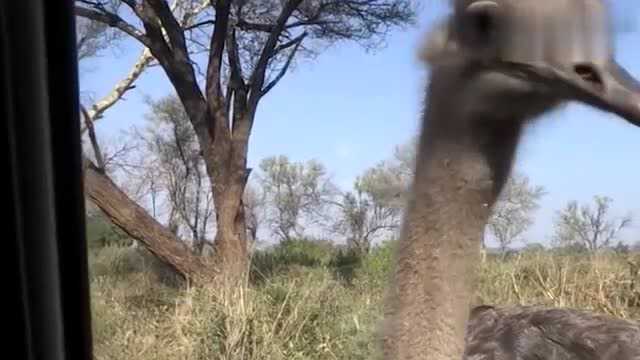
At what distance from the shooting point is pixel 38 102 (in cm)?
212

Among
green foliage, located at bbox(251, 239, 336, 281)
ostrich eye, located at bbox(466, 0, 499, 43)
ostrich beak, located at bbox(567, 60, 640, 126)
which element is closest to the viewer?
ostrich beak, located at bbox(567, 60, 640, 126)

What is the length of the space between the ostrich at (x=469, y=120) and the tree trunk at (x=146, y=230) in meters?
4.04

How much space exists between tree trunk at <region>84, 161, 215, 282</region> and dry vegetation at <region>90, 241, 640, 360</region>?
0.74 feet

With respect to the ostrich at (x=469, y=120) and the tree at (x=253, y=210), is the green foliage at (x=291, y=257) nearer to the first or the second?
the tree at (x=253, y=210)

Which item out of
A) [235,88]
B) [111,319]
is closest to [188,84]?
[235,88]

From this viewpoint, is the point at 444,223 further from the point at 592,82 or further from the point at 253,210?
the point at 253,210

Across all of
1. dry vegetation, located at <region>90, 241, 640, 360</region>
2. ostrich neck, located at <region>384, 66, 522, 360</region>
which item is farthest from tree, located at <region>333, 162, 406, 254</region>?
ostrich neck, located at <region>384, 66, 522, 360</region>

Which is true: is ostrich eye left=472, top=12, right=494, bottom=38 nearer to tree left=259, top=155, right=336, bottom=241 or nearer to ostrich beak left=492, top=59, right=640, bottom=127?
ostrich beak left=492, top=59, right=640, bottom=127

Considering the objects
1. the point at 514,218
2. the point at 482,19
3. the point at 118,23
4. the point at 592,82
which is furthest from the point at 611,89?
the point at 118,23

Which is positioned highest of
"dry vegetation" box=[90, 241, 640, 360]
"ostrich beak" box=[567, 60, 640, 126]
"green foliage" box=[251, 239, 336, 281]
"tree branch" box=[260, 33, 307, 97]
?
"tree branch" box=[260, 33, 307, 97]

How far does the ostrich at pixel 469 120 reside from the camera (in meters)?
2.26

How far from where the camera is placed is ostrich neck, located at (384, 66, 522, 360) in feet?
7.80

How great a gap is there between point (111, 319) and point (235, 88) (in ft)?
8.98

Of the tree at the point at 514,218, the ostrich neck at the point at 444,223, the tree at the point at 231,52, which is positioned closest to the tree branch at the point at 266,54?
the tree at the point at 231,52
